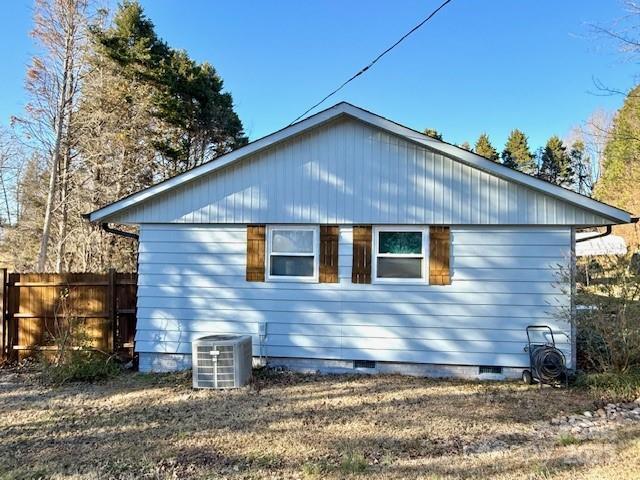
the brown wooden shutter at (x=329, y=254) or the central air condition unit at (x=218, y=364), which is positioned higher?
the brown wooden shutter at (x=329, y=254)

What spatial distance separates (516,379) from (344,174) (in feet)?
13.8

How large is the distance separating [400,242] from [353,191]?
1.12 meters

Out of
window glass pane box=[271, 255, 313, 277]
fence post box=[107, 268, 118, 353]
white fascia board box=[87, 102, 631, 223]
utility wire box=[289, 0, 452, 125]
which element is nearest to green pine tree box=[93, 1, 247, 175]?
utility wire box=[289, 0, 452, 125]

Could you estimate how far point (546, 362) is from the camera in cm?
650

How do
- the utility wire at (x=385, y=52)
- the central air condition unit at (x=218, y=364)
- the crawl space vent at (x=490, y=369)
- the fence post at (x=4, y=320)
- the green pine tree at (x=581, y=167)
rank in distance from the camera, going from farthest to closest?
1. the green pine tree at (x=581, y=167)
2. the fence post at (x=4, y=320)
3. the utility wire at (x=385, y=52)
4. the crawl space vent at (x=490, y=369)
5. the central air condition unit at (x=218, y=364)

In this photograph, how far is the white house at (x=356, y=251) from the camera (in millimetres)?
7043

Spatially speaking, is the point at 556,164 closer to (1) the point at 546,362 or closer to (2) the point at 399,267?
(2) the point at 399,267

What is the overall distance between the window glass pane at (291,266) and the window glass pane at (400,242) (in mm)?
1213

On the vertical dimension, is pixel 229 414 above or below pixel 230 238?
below

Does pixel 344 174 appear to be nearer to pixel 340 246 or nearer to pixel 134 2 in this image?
pixel 340 246

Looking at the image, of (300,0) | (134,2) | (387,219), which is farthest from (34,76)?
(387,219)

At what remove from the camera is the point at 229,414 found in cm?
548

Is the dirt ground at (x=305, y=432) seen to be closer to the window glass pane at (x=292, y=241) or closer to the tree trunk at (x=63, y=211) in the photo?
the window glass pane at (x=292, y=241)

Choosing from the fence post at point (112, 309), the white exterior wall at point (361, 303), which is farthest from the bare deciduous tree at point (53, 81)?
the white exterior wall at point (361, 303)
